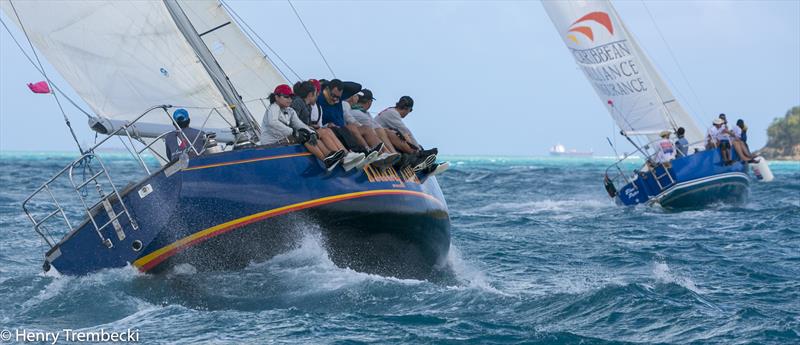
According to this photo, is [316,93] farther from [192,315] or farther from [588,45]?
[588,45]

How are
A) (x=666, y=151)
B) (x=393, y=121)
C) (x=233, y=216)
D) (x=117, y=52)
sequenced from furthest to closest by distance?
(x=666, y=151)
(x=393, y=121)
(x=117, y=52)
(x=233, y=216)

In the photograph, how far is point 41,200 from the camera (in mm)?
24938

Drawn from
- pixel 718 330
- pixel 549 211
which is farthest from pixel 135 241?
pixel 549 211

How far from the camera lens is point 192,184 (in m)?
9.95

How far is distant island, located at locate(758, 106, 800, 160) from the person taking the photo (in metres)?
116

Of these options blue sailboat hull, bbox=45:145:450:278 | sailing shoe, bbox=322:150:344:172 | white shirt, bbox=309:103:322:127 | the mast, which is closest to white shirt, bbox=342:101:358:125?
white shirt, bbox=309:103:322:127

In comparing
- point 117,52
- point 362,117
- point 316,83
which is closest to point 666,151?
point 362,117

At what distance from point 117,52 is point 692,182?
14.8m

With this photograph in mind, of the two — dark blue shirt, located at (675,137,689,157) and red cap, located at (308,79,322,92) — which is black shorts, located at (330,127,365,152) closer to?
red cap, located at (308,79,322,92)

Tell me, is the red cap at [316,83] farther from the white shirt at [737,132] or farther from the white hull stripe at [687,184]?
the white shirt at [737,132]

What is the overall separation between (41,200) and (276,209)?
53.9 ft

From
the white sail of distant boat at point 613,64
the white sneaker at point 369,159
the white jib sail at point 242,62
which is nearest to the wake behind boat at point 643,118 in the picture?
the white sail of distant boat at point 613,64

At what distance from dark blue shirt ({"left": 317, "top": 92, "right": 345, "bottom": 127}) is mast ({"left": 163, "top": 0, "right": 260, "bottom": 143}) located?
2.46 ft

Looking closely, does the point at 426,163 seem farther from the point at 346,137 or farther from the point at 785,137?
the point at 785,137
